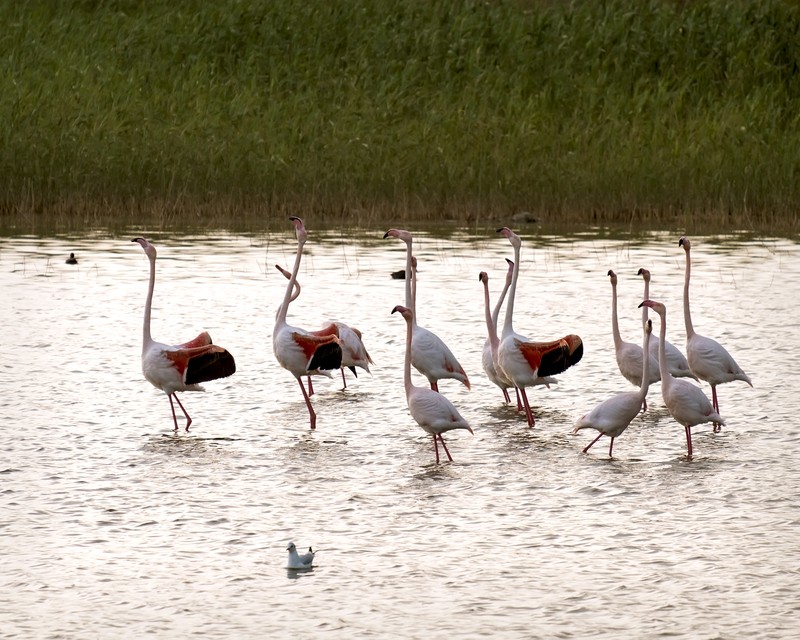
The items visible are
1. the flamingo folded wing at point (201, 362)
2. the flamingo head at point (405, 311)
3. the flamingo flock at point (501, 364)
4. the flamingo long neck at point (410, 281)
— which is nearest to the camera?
the flamingo flock at point (501, 364)

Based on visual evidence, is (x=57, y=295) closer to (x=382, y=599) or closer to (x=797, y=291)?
(x=797, y=291)

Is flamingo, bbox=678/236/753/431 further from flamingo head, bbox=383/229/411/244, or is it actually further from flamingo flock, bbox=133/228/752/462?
flamingo head, bbox=383/229/411/244

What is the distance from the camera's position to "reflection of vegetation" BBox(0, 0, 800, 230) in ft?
65.0

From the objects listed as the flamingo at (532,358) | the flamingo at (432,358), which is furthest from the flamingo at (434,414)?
the flamingo at (432,358)

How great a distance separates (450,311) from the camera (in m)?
12.9

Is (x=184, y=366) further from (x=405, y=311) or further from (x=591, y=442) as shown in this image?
(x=591, y=442)

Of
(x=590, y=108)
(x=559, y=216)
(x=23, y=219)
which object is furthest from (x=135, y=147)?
(x=590, y=108)

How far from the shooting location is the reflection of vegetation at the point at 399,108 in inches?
780

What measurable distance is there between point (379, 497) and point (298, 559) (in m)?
→ 1.23

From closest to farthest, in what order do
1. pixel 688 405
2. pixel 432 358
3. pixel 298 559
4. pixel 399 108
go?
pixel 298 559
pixel 688 405
pixel 432 358
pixel 399 108

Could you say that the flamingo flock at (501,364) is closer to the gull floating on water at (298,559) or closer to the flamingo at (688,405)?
the flamingo at (688,405)

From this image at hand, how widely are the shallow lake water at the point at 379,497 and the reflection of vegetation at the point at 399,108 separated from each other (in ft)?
23.2

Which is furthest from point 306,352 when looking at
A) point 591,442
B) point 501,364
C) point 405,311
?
→ point 591,442

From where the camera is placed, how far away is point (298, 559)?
5.53m
